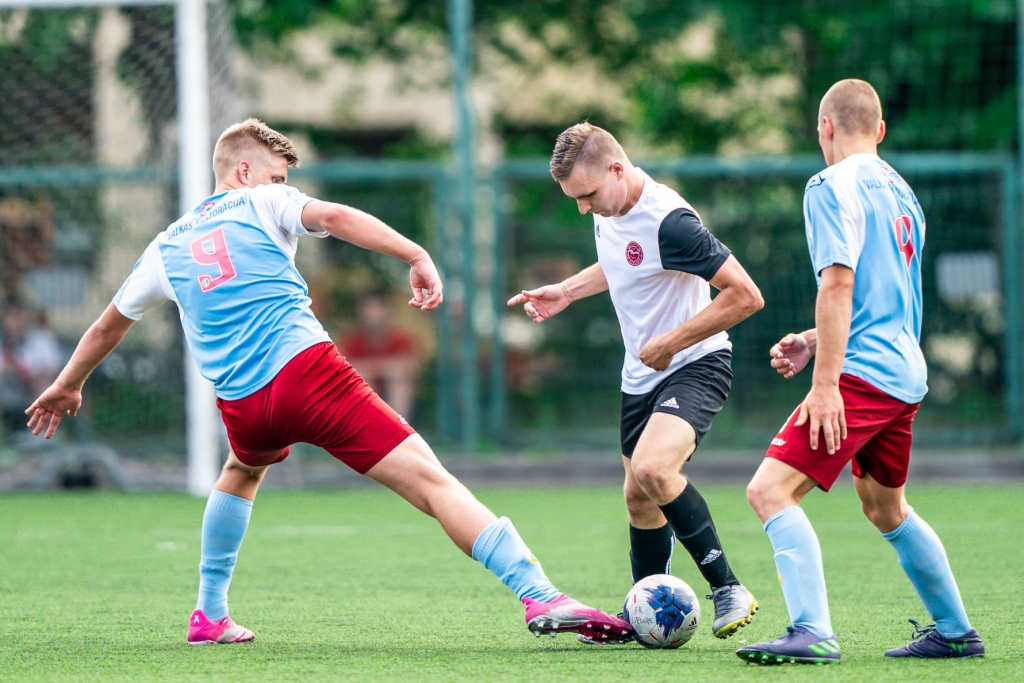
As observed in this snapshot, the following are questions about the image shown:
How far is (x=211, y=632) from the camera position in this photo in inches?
198

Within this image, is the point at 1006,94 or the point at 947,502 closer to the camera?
the point at 947,502

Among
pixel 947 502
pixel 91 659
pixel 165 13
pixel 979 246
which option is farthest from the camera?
pixel 979 246

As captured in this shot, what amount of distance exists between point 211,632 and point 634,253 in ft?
7.01

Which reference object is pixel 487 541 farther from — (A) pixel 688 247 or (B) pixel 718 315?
(A) pixel 688 247

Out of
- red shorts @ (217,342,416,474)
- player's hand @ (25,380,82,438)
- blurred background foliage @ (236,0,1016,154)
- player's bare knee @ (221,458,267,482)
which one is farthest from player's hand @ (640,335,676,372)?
blurred background foliage @ (236,0,1016,154)

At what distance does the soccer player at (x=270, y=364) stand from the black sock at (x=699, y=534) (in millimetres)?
459

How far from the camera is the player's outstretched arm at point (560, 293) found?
552 cm

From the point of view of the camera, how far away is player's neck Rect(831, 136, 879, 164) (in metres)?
4.51

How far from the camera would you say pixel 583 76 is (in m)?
17.6

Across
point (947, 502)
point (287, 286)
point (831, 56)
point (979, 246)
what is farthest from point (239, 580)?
point (831, 56)

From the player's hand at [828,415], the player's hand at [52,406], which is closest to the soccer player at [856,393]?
the player's hand at [828,415]

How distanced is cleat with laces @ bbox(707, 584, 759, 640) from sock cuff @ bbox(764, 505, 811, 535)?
0.64 metres

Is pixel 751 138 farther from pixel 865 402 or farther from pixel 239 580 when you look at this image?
pixel 865 402

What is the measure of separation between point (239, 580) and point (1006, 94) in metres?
11.1
